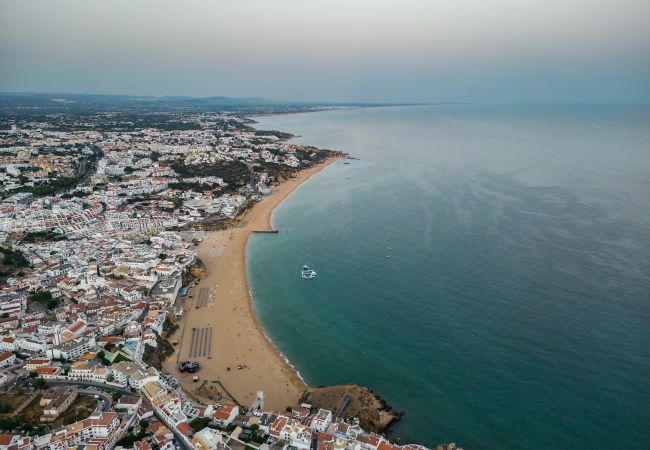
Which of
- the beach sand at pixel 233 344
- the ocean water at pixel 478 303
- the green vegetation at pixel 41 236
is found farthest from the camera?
the green vegetation at pixel 41 236

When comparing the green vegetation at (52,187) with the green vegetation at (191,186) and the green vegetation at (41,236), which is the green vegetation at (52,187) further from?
the green vegetation at (41,236)

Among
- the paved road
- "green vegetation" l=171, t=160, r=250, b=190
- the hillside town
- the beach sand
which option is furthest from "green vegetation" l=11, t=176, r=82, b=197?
the paved road

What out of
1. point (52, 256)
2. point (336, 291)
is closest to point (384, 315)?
point (336, 291)

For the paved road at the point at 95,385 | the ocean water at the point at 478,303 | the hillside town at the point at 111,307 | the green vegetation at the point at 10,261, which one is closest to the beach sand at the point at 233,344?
the hillside town at the point at 111,307

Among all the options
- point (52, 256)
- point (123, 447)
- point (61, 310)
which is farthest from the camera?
point (52, 256)

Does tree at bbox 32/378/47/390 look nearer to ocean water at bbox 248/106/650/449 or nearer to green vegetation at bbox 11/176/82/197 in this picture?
ocean water at bbox 248/106/650/449

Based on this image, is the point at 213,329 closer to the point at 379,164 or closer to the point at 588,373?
the point at 588,373
